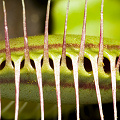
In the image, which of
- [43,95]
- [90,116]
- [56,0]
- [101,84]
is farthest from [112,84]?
[56,0]

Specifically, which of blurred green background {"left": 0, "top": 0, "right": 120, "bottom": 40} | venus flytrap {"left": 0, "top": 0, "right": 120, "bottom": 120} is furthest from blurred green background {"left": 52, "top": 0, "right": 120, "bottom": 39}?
venus flytrap {"left": 0, "top": 0, "right": 120, "bottom": 120}

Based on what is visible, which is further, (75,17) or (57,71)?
(75,17)

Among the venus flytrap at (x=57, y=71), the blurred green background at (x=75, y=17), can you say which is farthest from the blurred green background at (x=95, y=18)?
the venus flytrap at (x=57, y=71)

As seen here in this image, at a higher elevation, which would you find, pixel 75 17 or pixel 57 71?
pixel 75 17

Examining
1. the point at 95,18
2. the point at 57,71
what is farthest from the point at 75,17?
the point at 57,71

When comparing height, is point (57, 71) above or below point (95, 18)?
below

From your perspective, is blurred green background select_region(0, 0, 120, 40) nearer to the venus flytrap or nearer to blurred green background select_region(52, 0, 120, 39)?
blurred green background select_region(52, 0, 120, 39)

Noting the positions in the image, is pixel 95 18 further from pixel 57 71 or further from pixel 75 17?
pixel 57 71

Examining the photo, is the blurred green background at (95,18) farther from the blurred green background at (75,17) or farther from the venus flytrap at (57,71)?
the venus flytrap at (57,71)
